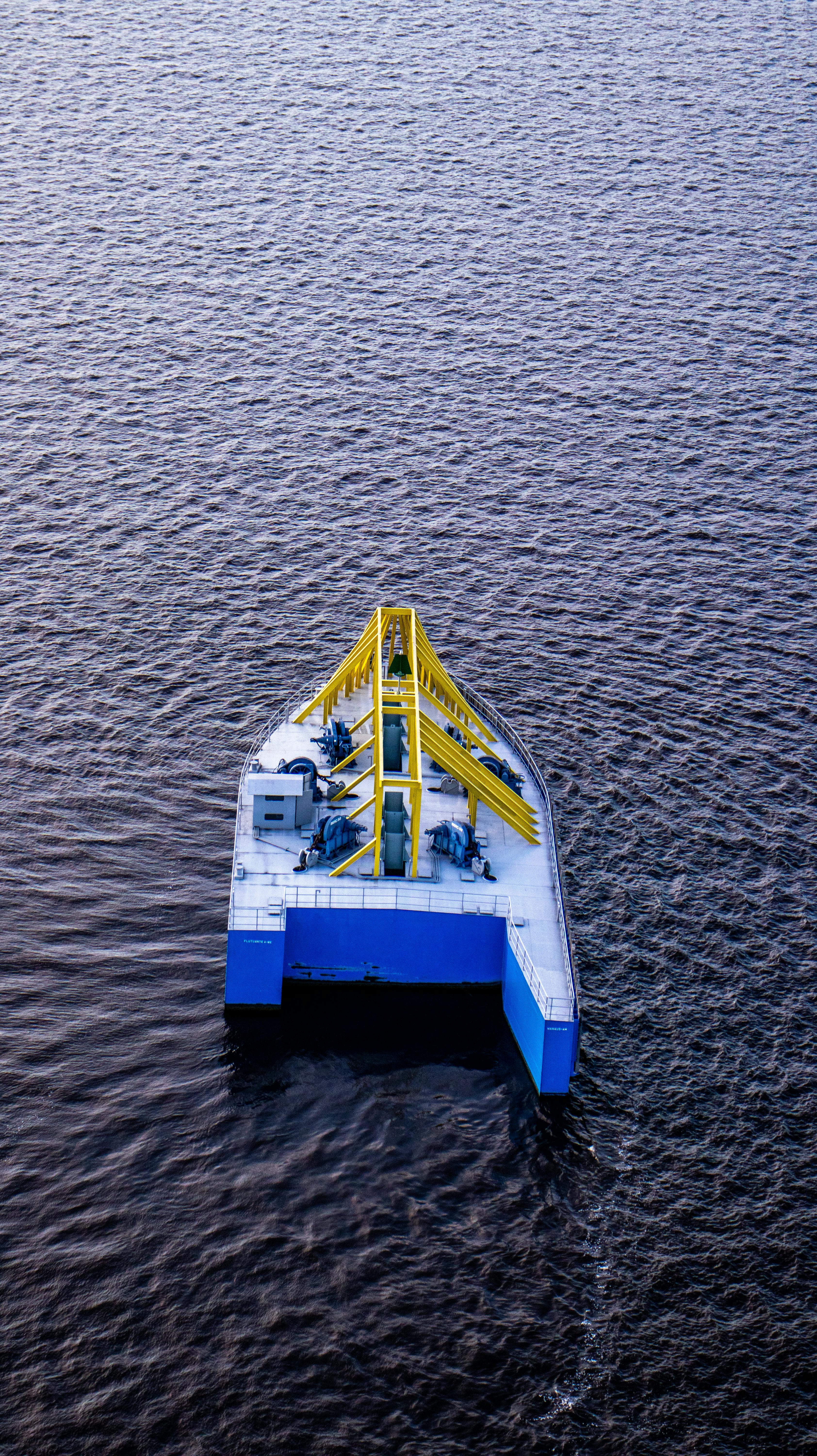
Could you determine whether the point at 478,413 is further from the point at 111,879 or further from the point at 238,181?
the point at 111,879

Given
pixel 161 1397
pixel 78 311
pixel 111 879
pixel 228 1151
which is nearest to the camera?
pixel 161 1397

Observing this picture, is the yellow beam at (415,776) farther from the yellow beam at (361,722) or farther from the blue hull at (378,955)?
the yellow beam at (361,722)

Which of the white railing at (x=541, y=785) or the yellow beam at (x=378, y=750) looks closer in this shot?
the white railing at (x=541, y=785)

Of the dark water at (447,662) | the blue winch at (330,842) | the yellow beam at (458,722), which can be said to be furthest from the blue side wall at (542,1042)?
the yellow beam at (458,722)

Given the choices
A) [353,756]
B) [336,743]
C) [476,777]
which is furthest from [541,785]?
[336,743]

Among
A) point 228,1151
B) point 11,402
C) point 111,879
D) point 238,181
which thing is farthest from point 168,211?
point 228,1151

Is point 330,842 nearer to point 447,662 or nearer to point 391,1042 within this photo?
point 391,1042
